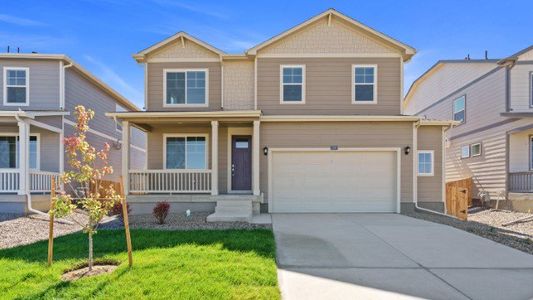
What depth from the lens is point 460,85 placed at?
17.5 m

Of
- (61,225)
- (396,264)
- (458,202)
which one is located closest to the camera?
(396,264)

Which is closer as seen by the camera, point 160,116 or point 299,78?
point 160,116

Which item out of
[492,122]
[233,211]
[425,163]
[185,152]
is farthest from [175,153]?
[492,122]

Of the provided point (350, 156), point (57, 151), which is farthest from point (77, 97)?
point (350, 156)

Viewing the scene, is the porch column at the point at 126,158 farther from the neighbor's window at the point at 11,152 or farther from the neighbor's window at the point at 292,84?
the neighbor's window at the point at 292,84

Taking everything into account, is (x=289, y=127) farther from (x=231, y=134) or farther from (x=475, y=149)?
(x=475, y=149)

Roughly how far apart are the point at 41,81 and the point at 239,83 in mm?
7955

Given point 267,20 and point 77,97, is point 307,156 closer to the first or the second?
point 267,20

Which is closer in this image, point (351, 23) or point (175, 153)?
point (351, 23)

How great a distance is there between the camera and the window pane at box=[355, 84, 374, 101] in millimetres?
12422

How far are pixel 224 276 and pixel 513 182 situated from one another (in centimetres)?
1408

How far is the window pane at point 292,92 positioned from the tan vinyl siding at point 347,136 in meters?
1.15

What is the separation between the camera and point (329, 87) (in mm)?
12406

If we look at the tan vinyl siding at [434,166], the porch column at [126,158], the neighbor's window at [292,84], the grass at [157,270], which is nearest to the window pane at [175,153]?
the porch column at [126,158]
